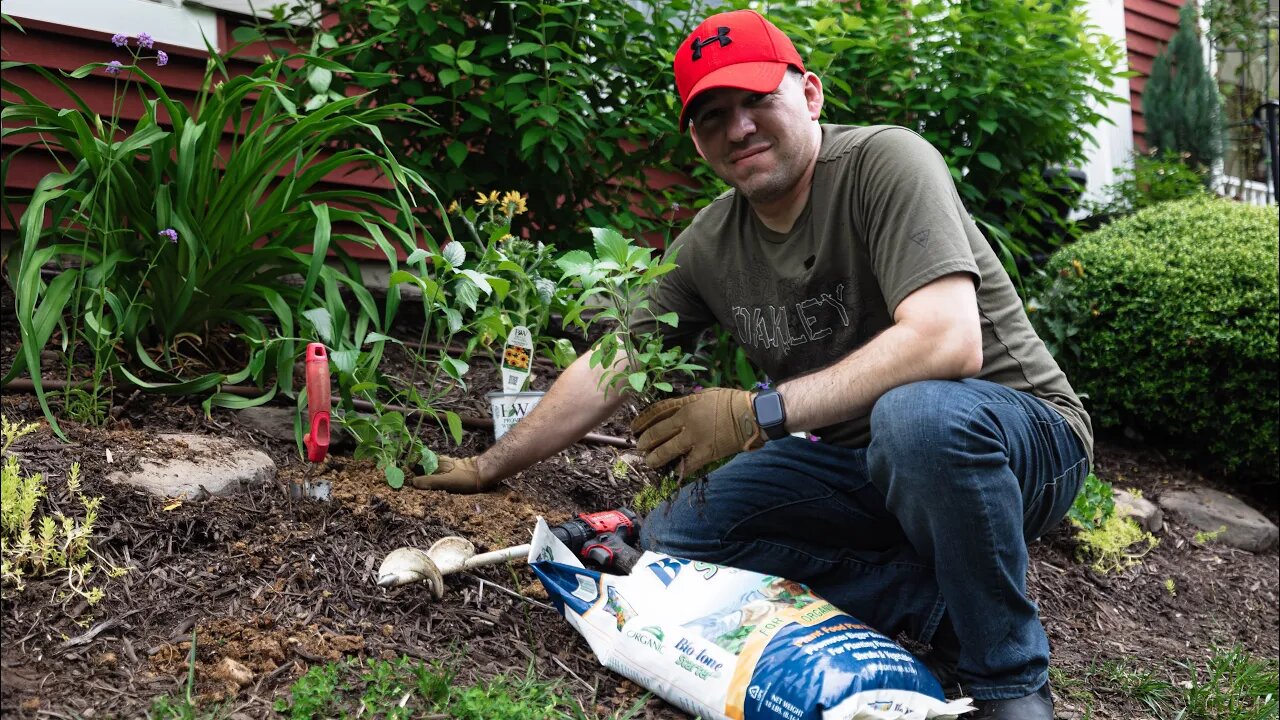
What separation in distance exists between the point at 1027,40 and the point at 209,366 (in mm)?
3434

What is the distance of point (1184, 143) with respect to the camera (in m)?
7.82

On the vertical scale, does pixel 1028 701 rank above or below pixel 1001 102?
below

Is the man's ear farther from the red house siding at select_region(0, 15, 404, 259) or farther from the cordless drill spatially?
the red house siding at select_region(0, 15, 404, 259)

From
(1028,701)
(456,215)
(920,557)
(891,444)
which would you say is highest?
(456,215)

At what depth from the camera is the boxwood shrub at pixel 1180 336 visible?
4520mm

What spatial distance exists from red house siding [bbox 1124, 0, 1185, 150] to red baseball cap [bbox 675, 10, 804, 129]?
6584 mm

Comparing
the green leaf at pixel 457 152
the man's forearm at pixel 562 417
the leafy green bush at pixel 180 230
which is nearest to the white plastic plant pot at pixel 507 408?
the man's forearm at pixel 562 417

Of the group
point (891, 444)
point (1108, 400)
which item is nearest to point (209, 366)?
point (891, 444)

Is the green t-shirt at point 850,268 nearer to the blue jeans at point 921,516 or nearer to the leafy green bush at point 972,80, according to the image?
the blue jeans at point 921,516

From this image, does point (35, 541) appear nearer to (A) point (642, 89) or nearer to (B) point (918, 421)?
(B) point (918, 421)

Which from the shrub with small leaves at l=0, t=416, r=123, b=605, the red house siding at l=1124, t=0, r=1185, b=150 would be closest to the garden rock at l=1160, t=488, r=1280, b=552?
the shrub with small leaves at l=0, t=416, r=123, b=605

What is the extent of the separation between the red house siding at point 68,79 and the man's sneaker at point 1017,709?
254cm

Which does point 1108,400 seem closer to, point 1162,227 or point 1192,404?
point 1192,404

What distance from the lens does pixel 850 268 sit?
2.38m
